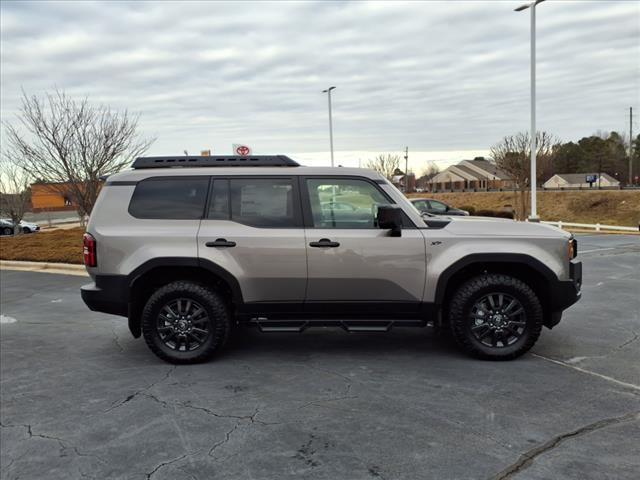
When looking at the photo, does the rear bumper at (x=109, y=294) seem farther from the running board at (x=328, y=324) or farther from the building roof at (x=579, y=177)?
the building roof at (x=579, y=177)

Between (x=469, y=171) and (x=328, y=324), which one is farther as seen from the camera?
(x=469, y=171)

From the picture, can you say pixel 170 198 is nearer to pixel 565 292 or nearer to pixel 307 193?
pixel 307 193

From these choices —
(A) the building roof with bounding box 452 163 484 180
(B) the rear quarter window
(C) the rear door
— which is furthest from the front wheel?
(A) the building roof with bounding box 452 163 484 180

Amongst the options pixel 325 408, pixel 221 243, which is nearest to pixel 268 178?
pixel 221 243

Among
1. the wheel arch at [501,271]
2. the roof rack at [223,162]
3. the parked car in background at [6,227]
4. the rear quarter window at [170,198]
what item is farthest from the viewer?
the parked car in background at [6,227]

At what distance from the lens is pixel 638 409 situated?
3.89m

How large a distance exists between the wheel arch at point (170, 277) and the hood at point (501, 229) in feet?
7.22

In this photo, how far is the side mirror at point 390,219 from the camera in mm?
4723

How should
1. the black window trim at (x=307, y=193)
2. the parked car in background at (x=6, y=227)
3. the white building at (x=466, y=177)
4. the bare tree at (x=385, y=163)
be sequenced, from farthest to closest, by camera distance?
the white building at (x=466, y=177), the bare tree at (x=385, y=163), the parked car in background at (x=6, y=227), the black window trim at (x=307, y=193)

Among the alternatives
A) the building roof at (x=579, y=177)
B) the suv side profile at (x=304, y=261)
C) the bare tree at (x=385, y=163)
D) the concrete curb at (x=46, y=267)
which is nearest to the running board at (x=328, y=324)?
the suv side profile at (x=304, y=261)

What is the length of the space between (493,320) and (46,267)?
11258mm

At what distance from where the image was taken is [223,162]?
5.29 meters

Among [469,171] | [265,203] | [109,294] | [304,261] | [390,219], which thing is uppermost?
[469,171]

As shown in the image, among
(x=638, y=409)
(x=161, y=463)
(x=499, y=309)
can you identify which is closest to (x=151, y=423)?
(x=161, y=463)
